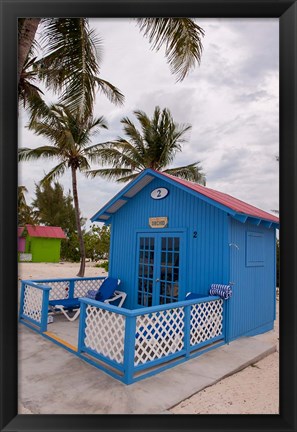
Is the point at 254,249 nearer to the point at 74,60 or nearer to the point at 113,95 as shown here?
the point at 74,60

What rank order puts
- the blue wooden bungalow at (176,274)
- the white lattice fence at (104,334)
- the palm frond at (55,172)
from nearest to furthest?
1. the white lattice fence at (104,334)
2. the blue wooden bungalow at (176,274)
3. the palm frond at (55,172)

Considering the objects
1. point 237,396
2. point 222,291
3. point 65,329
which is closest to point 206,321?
point 222,291

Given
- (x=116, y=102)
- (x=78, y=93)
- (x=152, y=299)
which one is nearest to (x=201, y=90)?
(x=78, y=93)

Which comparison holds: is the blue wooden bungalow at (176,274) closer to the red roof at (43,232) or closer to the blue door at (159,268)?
the blue door at (159,268)

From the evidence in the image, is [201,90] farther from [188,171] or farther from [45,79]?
[188,171]

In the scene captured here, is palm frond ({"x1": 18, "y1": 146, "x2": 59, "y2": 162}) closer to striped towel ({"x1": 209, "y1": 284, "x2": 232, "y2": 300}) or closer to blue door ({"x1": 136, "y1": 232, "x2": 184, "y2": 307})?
blue door ({"x1": 136, "y1": 232, "x2": 184, "y2": 307})

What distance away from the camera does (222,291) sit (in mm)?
5867

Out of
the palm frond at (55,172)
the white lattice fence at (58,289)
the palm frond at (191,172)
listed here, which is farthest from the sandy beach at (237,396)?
the palm frond at (191,172)

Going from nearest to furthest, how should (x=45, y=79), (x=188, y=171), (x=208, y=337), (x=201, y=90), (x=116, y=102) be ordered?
(x=201, y=90) → (x=208, y=337) → (x=45, y=79) → (x=116, y=102) → (x=188, y=171)

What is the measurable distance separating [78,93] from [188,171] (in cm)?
1488

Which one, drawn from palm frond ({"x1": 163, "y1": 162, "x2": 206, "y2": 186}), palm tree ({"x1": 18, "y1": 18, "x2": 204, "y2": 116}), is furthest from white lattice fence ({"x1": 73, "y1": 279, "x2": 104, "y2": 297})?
palm frond ({"x1": 163, "y1": 162, "x2": 206, "y2": 186})
